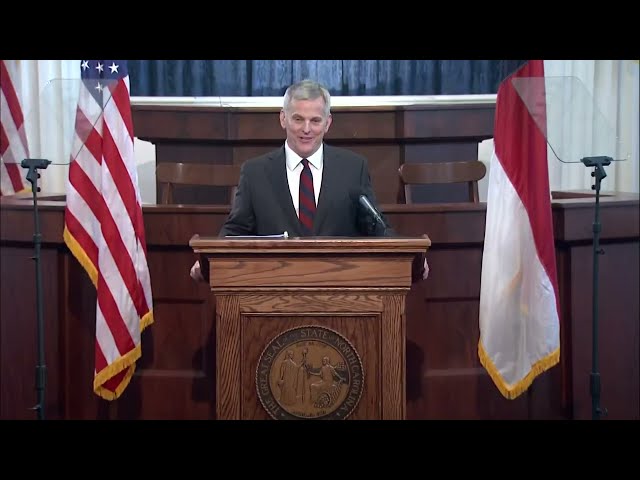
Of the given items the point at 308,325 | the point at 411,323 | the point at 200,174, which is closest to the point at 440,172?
the point at 411,323

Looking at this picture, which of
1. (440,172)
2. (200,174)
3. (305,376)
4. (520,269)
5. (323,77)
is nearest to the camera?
(305,376)

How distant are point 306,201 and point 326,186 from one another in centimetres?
12

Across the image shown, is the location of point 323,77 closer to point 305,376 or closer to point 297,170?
point 297,170

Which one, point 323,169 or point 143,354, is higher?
point 323,169

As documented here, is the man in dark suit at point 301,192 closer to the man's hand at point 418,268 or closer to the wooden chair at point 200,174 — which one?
the man's hand at point 418,268

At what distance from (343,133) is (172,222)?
1.70 metres

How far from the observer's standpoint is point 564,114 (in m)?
4.24

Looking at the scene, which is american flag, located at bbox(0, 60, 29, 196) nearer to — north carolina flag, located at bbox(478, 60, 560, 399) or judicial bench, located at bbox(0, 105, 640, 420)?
judicial bench, located at bbox(0, 105, 640, 420)

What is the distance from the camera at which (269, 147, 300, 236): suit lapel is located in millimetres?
3883

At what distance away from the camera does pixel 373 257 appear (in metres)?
3.20

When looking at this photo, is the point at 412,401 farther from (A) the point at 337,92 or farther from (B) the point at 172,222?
(A) the point at 337,92

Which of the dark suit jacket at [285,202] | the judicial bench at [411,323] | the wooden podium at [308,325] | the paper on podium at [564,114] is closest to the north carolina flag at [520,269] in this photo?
the paper on podium at [564,114]

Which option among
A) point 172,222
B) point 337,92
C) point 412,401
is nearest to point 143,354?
point 172,222

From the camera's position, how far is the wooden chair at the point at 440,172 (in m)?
5.48
